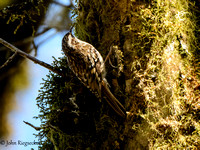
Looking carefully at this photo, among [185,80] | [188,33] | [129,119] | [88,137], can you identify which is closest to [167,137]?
[129,119]

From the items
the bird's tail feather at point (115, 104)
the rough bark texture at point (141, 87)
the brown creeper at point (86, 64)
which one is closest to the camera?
Result: the rough bark texture at point (141, 87)

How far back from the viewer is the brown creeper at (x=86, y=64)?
6.77 ft

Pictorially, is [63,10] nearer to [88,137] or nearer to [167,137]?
[88,137]

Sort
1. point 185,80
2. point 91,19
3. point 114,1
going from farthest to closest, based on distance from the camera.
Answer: point 91,19 < point 114,1 < point 185,80

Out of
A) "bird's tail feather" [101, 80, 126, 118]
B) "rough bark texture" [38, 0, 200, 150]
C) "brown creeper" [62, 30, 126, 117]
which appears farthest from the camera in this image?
"brown creeper" [62, 30, 126, 117]

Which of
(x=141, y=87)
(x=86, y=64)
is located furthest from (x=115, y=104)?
(x=86, y=64)

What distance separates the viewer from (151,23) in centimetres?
178

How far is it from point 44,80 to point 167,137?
4.49ft

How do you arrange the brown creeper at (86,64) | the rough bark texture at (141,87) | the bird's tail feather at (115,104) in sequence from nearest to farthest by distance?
the rough bark texture at (141,87) → the bird's tail feather at (115,104) → the brown creeper at (86,64)

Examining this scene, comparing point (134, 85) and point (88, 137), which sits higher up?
point (134, 85)

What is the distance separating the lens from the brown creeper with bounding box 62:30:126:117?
6.77ft

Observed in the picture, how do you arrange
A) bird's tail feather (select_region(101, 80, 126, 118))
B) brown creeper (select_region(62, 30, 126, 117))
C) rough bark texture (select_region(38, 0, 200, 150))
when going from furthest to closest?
brown creeper (select_region(62, 30, 126, 117)), bird's tail feather (select_region(101, 80, 126, 118)), rough bark texture (select_region(38, 0, 200, 150))

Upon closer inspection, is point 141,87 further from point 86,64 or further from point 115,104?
point 86,64

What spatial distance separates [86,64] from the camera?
7.74 ft
